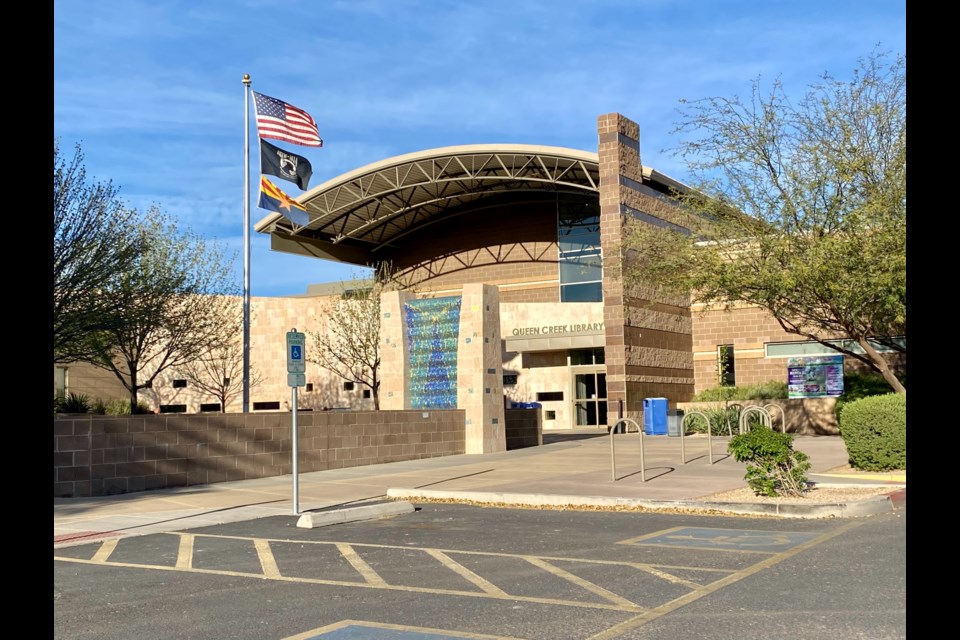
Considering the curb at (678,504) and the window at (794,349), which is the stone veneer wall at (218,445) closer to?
the curb at (678,504)

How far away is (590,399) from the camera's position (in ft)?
145

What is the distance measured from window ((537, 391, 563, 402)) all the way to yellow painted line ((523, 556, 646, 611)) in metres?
35.4

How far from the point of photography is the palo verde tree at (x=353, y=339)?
46.2 meters

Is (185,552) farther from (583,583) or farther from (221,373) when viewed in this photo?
(221,373)

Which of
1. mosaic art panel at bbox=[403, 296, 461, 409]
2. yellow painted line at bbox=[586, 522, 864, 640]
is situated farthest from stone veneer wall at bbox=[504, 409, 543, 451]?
yellow painted line at bbox=[586, 522, 864, 640]

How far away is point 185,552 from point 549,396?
35.3m

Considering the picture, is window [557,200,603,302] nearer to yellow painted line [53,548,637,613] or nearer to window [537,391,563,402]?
window [537,391,563,402]

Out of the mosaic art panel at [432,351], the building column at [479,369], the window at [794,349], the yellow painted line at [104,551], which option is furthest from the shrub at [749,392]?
the yellow painted line at [104,551]

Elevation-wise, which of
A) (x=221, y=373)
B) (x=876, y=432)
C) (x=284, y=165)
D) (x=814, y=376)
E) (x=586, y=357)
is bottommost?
(x=876, y=432)

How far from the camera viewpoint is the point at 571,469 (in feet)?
64.9

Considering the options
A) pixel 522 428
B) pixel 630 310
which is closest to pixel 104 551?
pixel 522 428

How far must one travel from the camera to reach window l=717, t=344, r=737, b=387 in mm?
42000

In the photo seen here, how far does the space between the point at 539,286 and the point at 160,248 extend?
23.8 meters
